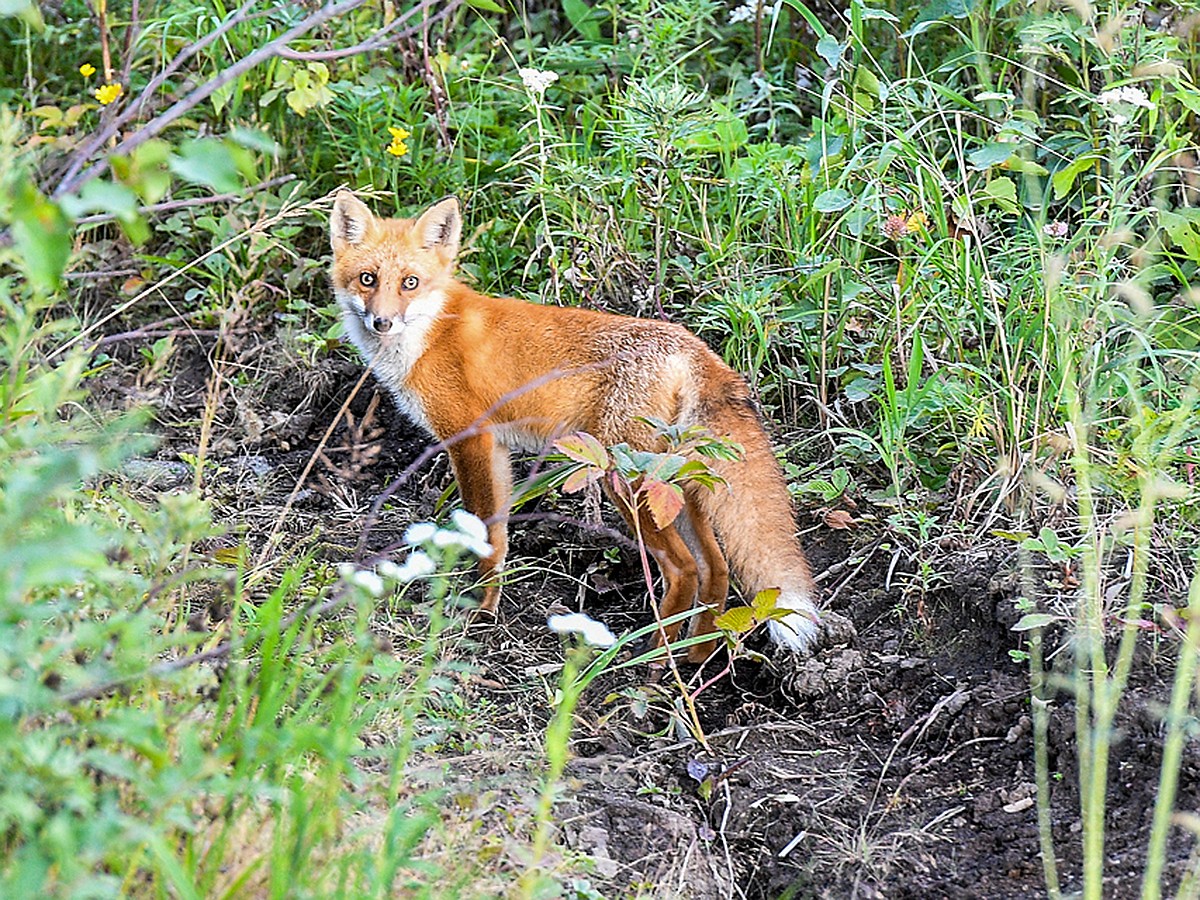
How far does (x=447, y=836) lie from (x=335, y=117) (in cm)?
384

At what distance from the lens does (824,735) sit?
341 cm

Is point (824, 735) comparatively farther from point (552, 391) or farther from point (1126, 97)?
point (1126, 97)

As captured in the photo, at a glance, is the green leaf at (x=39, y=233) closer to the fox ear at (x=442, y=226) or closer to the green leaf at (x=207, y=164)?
the green leaf at (x=207, y=164)

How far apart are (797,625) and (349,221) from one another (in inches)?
85.5

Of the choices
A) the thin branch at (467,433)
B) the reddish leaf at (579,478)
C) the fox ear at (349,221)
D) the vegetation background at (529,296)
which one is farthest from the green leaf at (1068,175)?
the fox ear at (349,221)

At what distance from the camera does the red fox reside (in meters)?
3.74

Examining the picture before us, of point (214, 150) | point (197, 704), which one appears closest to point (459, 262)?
point (197, 704)

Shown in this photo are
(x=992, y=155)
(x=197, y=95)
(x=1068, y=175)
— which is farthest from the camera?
(x=992, y=155)

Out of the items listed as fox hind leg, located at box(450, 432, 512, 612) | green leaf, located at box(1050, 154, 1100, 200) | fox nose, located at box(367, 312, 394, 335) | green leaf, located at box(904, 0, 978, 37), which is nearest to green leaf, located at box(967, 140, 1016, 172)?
green leaf, located at box(1050, 154, 1100, 200)

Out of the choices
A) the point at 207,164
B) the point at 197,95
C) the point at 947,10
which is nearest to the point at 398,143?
the point at 947,10

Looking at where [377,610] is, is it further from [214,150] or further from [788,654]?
[214,150]

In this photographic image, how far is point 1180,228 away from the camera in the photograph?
384 cm

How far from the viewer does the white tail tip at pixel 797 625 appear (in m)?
3.53

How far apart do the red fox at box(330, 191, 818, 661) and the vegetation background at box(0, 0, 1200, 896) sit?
0.30 meters
